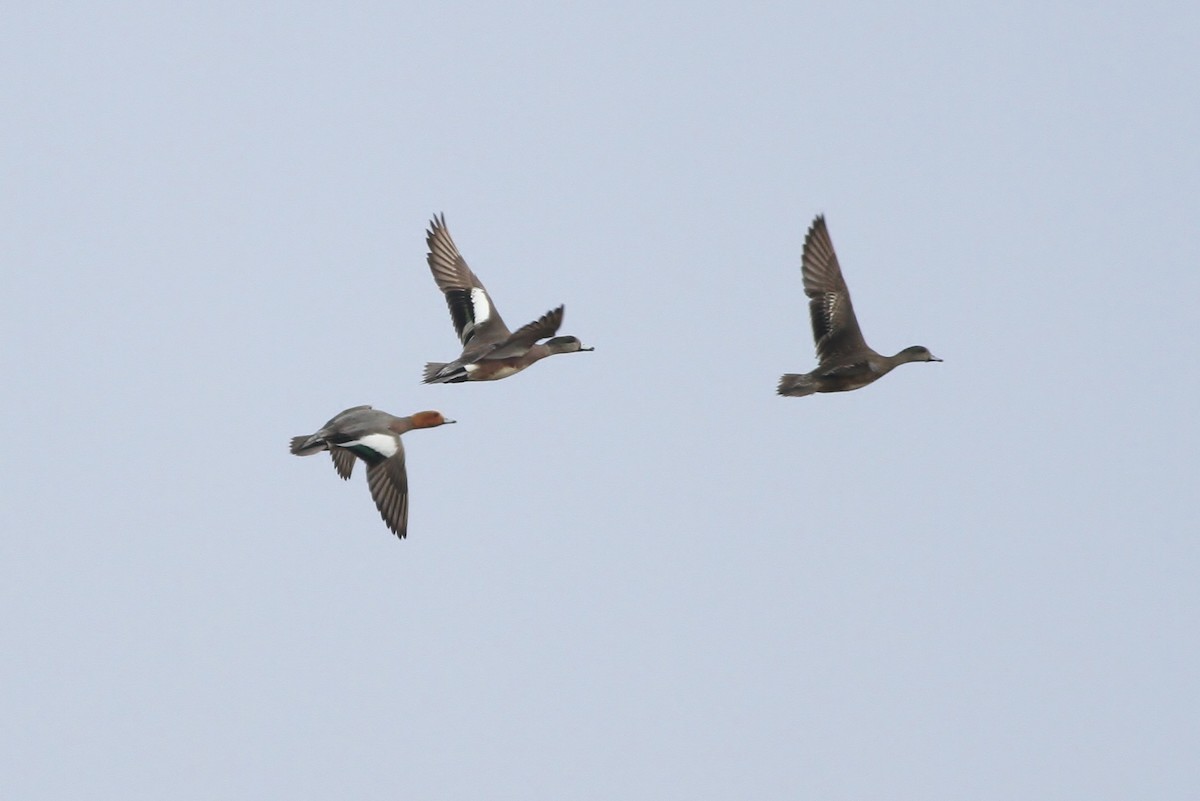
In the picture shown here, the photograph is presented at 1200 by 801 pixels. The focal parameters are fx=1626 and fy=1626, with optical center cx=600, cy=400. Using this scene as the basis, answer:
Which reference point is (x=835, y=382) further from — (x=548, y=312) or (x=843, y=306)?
(x=548, y=312)

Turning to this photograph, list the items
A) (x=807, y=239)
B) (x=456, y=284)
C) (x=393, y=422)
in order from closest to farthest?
(x=393, y=422) < (x=807, y=239) < (x=456, y=284)

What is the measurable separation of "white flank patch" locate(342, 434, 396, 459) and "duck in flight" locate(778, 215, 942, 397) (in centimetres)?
476

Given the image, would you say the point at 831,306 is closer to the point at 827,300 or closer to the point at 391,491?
the point at 827,300

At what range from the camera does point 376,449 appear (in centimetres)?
1905

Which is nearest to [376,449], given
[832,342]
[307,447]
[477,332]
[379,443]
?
[379,443]

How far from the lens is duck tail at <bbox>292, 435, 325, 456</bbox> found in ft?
61.4

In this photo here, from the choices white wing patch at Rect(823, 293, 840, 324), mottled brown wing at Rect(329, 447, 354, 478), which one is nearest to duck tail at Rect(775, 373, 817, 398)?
white wing patch at Rect(823, 293, 840, 324)

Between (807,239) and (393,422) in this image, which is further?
(807,239)

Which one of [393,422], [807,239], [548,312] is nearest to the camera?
[548,312]

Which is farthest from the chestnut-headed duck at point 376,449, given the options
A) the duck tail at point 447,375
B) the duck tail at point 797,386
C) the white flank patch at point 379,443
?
the duck tail at point 797,386

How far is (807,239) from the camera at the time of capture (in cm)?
2098

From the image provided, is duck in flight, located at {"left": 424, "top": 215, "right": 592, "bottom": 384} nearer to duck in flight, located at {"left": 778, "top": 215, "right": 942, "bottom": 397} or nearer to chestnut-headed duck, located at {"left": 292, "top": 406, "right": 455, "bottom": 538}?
chestnut-headed duck, located at {"left": 292, "top": 406, "right": 455, "bottom": 538}

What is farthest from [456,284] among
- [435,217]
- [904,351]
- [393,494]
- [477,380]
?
[904,351]

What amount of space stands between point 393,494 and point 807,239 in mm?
6290
